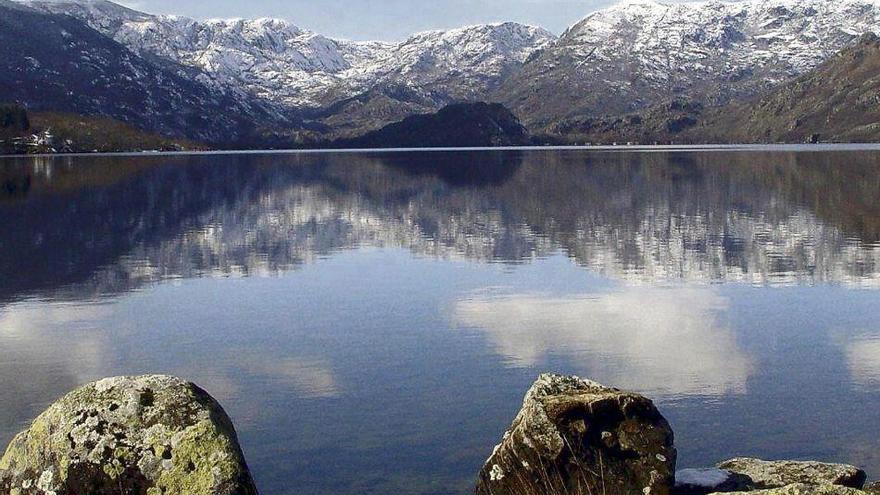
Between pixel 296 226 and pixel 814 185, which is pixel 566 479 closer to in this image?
pixel 296 226

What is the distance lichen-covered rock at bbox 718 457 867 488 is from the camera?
54.3 ft

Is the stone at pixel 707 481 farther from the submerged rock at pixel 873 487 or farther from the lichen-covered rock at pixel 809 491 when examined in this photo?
the lichen-covered rock at pixel 809 491

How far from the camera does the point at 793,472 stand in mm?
17016

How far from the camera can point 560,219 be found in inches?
2872

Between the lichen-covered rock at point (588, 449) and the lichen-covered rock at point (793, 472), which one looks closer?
the lichen-covered rock at point (588, 449)

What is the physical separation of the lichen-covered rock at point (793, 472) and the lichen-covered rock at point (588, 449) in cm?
243

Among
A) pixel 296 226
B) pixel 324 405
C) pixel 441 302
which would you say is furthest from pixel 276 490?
pixel 296 226

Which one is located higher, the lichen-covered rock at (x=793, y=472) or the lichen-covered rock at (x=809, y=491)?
the lichen-covered rock at (x=809, y=491)

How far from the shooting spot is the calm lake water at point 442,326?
2069 cm

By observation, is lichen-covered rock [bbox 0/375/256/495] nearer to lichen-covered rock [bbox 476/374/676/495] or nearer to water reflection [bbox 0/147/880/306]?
lichen-covered rock [bbox 476/374/676/495]

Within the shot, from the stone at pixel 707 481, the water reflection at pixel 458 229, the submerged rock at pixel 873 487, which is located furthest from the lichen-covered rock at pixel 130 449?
the water reflection at pixel 458 229

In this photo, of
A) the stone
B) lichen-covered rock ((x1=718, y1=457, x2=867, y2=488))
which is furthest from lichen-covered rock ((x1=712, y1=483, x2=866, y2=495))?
lichen-covered rock ((x1=718, y1=457, x2=867, y2=488))

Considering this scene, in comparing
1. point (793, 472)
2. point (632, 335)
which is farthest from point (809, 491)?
point (632, 335)

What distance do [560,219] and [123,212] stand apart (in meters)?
41.7
